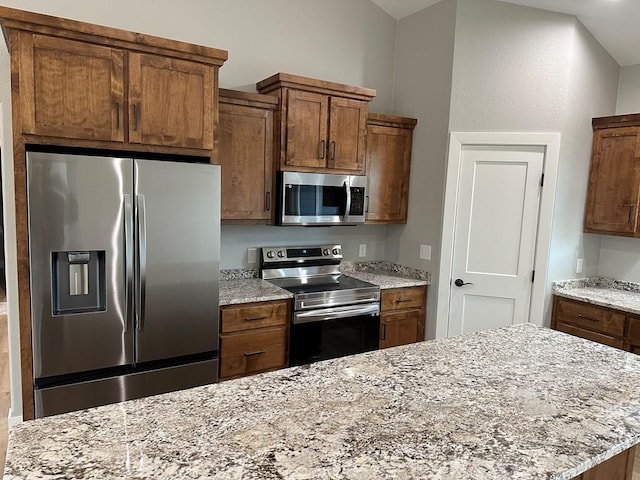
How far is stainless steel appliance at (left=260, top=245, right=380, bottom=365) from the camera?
3.22 metres

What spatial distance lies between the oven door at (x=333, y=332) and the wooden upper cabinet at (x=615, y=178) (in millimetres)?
2032

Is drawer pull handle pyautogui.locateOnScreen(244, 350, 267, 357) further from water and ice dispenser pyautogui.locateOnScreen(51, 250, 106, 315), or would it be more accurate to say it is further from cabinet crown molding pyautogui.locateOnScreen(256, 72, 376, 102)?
cabinet crown molding pyautogui.locateOnScreen(256, 72, 376, 102)

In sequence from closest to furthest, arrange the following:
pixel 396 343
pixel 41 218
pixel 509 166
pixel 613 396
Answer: pixel 613 396 → pixel 41 218 → pixel 509 166 → pixel 396 343

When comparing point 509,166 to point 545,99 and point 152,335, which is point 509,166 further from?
point 152,335

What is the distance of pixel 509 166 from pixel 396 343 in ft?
5.63

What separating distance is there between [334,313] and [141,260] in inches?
59.0

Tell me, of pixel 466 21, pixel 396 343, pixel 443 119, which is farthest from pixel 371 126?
pixel 396 343

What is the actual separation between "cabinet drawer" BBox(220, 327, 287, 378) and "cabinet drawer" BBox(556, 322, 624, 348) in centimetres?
225

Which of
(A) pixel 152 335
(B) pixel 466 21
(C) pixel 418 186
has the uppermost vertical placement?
(B) pixel 466 21

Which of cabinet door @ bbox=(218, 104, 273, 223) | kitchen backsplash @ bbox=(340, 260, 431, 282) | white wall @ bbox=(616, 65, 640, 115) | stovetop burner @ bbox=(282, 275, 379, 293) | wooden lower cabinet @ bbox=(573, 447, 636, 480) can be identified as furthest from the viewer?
kitchen backsplash @ bbox=(340, 260, 431, 282)

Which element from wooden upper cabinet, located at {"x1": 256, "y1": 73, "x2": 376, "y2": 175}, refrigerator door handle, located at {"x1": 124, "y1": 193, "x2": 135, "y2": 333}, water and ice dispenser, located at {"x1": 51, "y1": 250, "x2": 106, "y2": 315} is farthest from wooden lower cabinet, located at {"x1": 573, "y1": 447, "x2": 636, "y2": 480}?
wooden upper cabinet, located at {"x1": 256, "y1": 73, "x2": 376, "y2": 175}

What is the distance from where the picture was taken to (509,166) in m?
3.51

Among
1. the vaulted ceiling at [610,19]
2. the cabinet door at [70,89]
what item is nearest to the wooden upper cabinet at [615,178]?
the vaulted ceiling at [610,19]

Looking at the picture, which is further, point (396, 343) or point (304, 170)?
point (396, 343)
